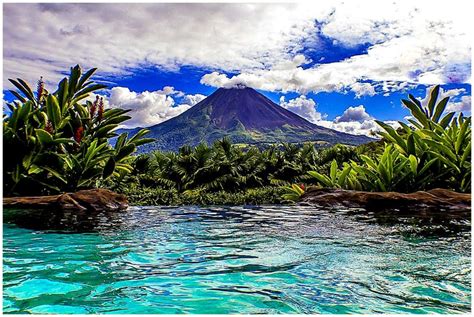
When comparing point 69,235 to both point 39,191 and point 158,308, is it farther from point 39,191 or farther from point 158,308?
point 39,191

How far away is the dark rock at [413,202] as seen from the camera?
20.4 ft

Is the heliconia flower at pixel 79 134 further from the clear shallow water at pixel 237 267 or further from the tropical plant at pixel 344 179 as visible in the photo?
the tropical plant at pixel 344 179

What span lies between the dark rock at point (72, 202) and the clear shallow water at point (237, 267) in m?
0.60

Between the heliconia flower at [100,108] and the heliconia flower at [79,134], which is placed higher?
the heliconia flower at [100,108]

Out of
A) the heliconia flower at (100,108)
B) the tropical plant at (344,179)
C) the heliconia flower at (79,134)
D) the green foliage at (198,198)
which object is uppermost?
the heliconia flower at (100,108)

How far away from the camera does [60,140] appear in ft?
23.1

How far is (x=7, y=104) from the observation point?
918 cm

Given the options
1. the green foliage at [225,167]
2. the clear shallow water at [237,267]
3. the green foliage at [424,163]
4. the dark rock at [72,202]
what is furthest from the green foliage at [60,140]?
the green foliage at [424,163]

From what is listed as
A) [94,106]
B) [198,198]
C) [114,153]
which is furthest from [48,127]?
[198,198]

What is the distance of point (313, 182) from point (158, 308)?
1252 cm

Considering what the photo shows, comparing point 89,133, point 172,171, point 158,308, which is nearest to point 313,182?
point 172,171

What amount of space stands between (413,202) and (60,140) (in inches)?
238

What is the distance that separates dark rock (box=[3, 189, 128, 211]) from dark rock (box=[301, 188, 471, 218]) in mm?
3964

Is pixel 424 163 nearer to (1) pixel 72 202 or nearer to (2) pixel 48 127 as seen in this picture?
(1) pixel 72 202
